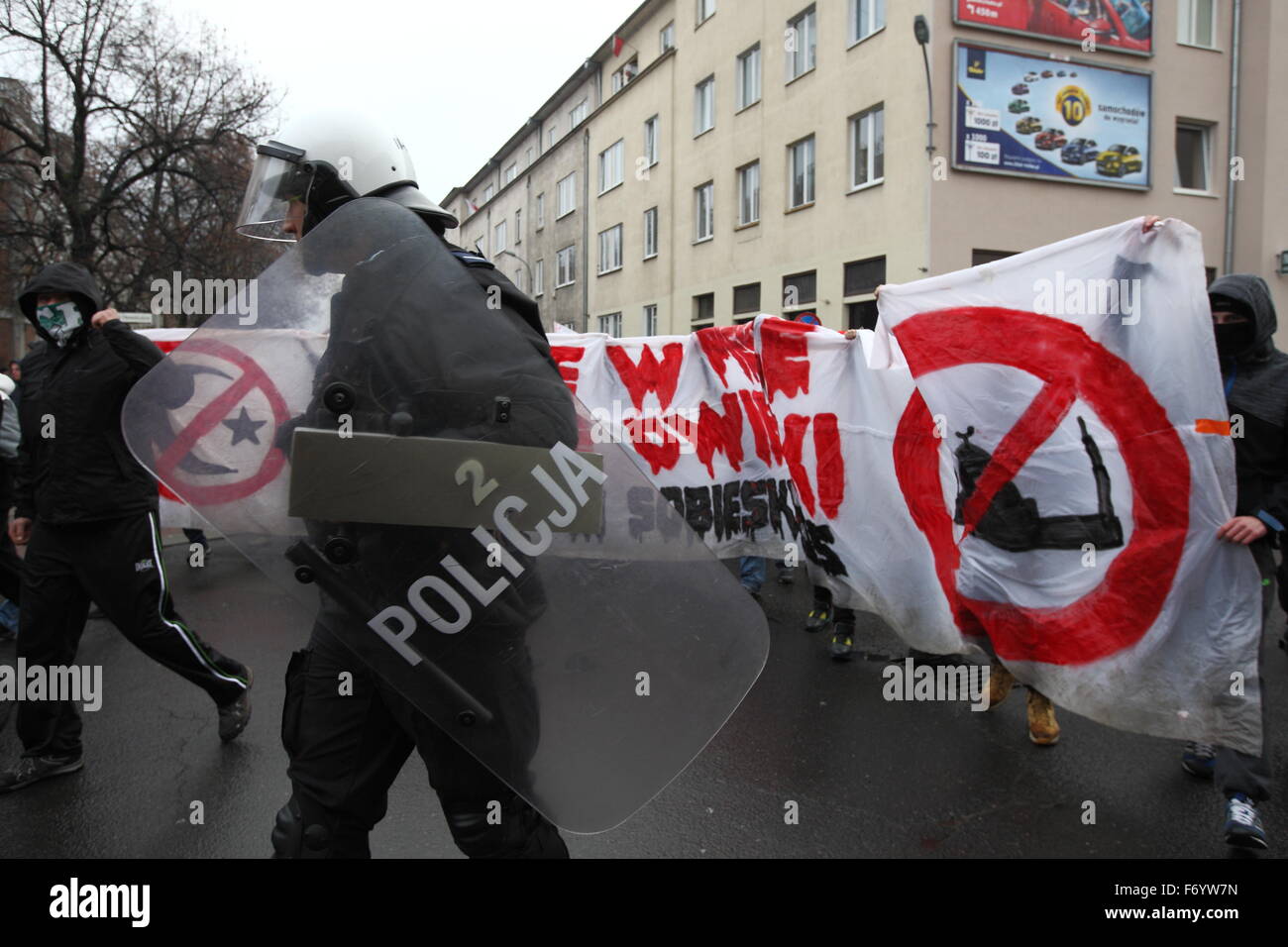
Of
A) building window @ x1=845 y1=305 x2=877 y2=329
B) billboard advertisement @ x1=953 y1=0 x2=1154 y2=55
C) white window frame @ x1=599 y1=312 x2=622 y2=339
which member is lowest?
building window @ x1=845 y1=305 x2=877 y2=329

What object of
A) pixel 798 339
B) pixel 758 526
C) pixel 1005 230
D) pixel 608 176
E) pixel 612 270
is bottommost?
pixel 758 526

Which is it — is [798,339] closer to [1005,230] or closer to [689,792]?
[689,792]

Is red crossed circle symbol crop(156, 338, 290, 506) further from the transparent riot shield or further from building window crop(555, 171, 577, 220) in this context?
building window crop(555, 171, 577, 220)

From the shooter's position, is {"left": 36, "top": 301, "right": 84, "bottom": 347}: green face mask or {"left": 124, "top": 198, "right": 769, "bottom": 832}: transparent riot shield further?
{"left": 36, "top": 301, "right": 84, "bottom": 347}: green face mask

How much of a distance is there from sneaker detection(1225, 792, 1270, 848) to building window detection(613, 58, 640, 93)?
29991 millimetres

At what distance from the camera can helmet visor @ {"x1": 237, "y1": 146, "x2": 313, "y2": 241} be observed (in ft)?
6.49

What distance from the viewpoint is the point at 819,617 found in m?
5.92

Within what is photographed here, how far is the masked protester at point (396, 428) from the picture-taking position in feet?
5.52

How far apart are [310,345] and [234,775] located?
2527 millimetres

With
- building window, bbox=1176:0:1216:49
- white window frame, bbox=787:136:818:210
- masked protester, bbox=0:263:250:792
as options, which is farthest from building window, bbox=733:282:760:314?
masked protester, bbox=0:263:250:792

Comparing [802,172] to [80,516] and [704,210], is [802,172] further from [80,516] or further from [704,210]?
[80,516]

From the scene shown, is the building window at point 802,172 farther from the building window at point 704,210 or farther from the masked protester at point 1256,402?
the masked protester at point 1256,402

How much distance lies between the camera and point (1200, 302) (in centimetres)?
317
